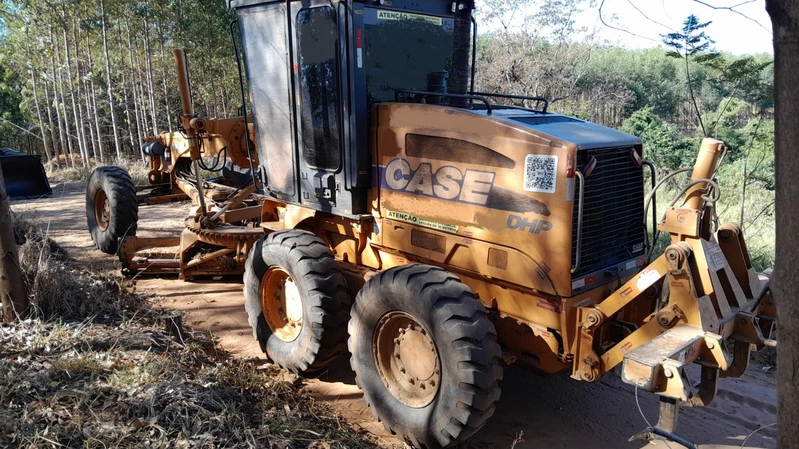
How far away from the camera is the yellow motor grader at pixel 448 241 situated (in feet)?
11.0

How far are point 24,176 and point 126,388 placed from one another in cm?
1026

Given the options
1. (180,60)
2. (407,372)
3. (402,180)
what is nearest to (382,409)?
(407,372)

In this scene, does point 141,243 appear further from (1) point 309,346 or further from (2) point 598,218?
(2) point 598,218

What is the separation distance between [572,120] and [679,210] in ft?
4.36

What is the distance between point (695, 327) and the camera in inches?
126

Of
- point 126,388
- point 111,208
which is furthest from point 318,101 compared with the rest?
point 111,208

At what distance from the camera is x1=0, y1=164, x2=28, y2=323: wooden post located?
4418 mm

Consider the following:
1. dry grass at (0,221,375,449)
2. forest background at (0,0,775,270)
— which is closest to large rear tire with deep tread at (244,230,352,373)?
dry grass at (0,221,375,449)

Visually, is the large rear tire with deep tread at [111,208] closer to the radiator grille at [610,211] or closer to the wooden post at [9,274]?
the wooden post at [9,274]

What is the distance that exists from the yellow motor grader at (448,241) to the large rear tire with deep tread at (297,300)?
0.02 meters

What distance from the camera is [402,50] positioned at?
15.3 ft

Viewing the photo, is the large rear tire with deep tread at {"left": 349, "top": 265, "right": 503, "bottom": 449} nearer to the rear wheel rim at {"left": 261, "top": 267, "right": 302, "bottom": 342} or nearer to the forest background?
the rear wheel rim at {"left": 261, "top": 267, "right": 302, "bottom": 342}

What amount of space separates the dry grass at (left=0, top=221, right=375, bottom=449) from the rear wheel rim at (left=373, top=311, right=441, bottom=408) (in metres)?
0.44

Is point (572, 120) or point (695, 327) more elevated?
point (572, 120)
